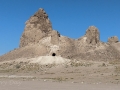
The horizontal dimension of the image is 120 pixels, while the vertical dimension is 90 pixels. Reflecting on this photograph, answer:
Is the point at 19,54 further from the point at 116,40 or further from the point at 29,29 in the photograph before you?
the point at 116,40

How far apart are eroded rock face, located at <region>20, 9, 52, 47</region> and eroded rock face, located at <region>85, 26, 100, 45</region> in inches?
725

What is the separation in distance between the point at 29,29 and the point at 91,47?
27.0m

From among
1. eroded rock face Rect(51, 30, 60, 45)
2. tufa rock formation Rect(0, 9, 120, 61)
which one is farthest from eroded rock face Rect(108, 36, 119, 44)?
eroded rock face Rect(51, 30, 60, 45)

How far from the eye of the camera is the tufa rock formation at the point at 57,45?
3531 inches

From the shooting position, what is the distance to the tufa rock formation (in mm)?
89688

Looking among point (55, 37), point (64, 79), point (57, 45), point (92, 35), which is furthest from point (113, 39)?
point (64, 79)

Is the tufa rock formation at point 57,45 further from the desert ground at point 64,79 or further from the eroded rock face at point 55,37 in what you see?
the desert ground at point 64,79

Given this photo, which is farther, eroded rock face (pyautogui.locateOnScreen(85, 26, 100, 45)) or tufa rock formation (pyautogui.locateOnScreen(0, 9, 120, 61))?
eroded rock face (pyautogui.locateOnScreen(85, 26, 100, 45))

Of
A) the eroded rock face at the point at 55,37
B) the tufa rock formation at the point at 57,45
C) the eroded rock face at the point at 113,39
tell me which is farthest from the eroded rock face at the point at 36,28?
the eroded rock face at the point at 113,39

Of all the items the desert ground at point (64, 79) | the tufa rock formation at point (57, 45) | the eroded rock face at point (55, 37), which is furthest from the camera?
the eroded rock face at point (55, 37)

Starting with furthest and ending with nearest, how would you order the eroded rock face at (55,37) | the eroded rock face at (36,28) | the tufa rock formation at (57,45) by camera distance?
the eroded rock face at (36,28) → the eroded rock face at (55,37) → the tufa rock formation at (57,45)

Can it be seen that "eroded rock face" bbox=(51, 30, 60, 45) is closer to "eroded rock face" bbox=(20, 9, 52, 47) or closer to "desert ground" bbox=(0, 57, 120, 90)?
"eroded rock face" bbox=(20, 9, 52, 47)

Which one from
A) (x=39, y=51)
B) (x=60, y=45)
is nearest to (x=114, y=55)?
(x=60, y=45)

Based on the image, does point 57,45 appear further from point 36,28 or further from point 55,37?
point 36,28
